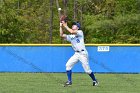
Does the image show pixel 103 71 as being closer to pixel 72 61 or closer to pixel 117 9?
pixel 72 61

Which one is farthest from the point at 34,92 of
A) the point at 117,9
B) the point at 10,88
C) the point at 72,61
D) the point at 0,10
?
the point at 117,9

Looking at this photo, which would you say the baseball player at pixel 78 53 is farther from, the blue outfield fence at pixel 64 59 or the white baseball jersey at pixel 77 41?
the blue outfield fence at pixel 64 59

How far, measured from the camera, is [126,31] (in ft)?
119

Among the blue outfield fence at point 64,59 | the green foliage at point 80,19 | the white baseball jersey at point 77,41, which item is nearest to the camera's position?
the white baseball jersey at point 77,41

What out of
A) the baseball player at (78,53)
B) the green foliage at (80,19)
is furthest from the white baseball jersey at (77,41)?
the green foliage at (80,19)

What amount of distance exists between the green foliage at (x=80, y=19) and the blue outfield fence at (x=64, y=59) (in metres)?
11.5

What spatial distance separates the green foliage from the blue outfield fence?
11473 mm

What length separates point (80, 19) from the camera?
39.9 m

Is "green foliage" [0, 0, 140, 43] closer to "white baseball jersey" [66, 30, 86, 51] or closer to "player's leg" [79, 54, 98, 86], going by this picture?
"white baseball jersey" [66, 30, 86, 51]

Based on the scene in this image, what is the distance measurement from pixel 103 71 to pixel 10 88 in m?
7.91

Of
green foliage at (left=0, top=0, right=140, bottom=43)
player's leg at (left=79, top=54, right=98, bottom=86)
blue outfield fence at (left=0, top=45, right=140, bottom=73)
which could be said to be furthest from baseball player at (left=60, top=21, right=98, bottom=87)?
green foliage at (left=0, top=0, right=140, bottom=43)

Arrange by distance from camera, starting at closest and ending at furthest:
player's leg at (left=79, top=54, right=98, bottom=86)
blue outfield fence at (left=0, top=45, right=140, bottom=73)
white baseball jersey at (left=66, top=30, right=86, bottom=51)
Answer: player's leg at (left=79, top=54, right=98, bottom=86) → white baseball jersey at (left=66, top=30, right=86, bottom=51) → blue outfield fence at (left=0, top=45, right=140, bottom=73)

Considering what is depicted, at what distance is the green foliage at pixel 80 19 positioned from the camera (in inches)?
1330

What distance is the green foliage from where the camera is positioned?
111ft
